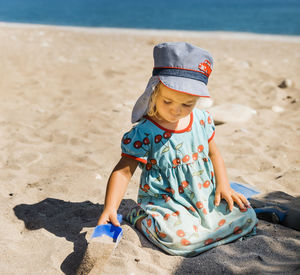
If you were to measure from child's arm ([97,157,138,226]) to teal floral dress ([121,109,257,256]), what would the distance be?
0.22ft

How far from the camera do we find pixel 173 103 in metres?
2.23

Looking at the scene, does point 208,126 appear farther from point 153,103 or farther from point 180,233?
point 180,233

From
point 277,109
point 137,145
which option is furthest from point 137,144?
point 277,109

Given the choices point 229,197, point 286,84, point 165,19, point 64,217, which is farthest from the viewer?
point 165,19

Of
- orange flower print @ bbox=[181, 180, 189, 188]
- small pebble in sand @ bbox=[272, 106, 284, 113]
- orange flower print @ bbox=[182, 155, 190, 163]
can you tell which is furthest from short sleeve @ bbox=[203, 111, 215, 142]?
small pebble in sand @ bbox=[272, 106, 284, 113]

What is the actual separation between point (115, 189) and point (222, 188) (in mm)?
705

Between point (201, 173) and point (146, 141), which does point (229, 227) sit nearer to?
point (201, 173)

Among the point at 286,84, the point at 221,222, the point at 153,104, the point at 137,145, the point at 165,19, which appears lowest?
the point at 165,19

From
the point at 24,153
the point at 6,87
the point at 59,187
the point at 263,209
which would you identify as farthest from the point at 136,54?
the point at 263,209

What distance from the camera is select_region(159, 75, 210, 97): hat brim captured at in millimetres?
2121

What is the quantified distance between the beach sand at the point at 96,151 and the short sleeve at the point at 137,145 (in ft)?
1.67

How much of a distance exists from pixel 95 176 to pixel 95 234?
3.99 ft

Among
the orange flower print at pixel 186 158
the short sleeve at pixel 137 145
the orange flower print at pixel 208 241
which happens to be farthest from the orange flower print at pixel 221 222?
the short sleeve at pixel 137 145

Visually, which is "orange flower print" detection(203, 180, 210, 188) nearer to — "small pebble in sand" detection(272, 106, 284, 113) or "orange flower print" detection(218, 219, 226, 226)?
"orange flower print" detection(218, 219, 226, 226)
